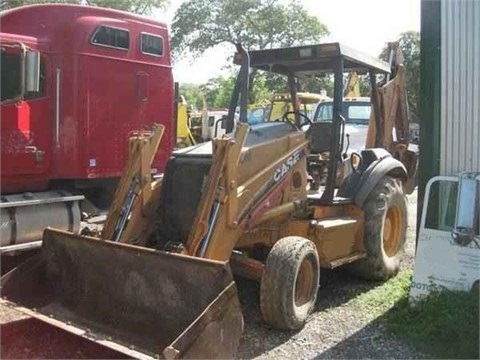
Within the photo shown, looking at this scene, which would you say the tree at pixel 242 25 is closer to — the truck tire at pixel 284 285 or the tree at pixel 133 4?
Result: the tree at pixel 133 4

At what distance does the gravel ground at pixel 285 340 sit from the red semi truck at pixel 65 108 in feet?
5.79

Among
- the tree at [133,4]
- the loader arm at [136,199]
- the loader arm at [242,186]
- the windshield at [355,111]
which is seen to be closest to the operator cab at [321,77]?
the loader arm at [242,186]

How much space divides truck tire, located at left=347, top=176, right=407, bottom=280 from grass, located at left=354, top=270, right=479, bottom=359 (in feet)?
2.84

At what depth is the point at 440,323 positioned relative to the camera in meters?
4.68

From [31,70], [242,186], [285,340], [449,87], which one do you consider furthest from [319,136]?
[31,70]

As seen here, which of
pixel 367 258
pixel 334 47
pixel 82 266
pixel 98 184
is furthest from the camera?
pixel 98 184

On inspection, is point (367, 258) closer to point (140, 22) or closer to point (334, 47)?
point (334, 47)

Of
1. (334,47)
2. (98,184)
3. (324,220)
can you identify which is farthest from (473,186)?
(98,184)

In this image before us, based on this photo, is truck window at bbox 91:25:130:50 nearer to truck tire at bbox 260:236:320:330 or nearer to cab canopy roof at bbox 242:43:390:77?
cab canopy roof at bbox 242:43:390:77

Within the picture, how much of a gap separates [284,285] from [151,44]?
4212mm

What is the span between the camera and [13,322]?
16.1 ft

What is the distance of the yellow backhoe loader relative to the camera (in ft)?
13.9

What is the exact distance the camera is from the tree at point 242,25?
3378 centimetres

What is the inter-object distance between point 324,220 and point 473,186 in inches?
55.6
